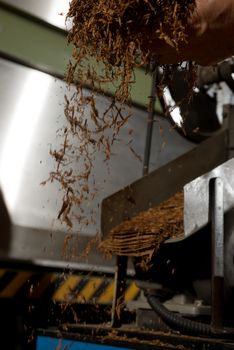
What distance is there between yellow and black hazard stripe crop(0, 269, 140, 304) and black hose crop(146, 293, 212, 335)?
0.60 meters

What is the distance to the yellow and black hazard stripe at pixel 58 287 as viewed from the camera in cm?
216

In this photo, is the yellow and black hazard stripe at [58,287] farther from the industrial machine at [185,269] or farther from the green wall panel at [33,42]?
the green wall panel at [33,42]

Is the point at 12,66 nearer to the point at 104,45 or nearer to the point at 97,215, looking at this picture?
the point at 97,215

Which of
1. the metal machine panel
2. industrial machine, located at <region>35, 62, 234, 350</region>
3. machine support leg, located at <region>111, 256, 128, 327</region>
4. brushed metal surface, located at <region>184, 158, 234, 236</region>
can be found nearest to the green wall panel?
the metal machine panel

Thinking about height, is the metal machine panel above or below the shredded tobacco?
above

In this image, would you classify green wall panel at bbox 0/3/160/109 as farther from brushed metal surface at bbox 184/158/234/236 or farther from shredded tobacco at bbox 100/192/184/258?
brushed metal surface at bbox 184/158/234/236

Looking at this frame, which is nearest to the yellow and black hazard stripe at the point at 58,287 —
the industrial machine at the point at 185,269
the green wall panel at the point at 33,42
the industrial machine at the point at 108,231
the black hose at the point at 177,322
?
the industrial machine at the point at 108,231

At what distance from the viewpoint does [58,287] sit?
2.28m

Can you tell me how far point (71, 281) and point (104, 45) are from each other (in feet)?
4.11

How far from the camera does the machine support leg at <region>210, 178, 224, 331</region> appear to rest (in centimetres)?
145

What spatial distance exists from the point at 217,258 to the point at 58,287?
96cm

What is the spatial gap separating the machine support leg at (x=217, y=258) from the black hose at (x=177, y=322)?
0.09m

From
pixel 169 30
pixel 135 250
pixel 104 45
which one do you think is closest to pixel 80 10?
pixel 104 45

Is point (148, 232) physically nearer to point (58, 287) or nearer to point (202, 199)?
point (202, 199)
